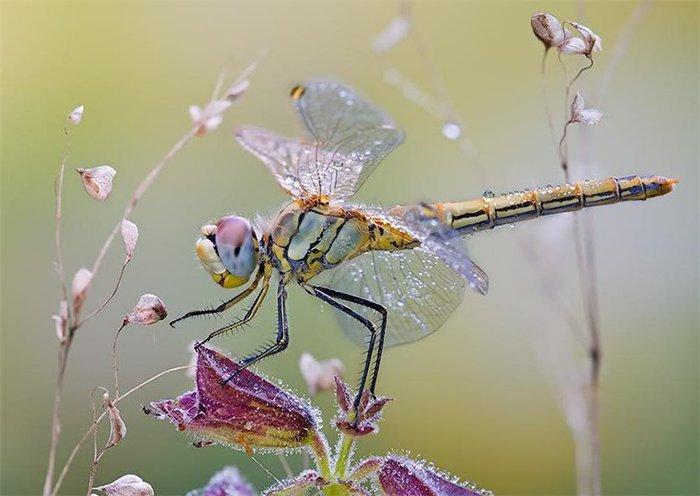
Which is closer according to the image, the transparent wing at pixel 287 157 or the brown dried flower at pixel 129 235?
the brown dried flower at pixel 129 235

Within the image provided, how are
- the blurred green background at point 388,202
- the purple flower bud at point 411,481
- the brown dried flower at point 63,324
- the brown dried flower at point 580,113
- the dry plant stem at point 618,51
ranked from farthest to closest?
1. the blurred green background at point 388,202
2. the dry plant stem at point 618,51
3. the purple flower bud at point 411,481
4. the brown dried flower at point 580,113
5. the brown dried flower at point 63,324

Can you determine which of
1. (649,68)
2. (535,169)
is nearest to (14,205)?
(535,169)

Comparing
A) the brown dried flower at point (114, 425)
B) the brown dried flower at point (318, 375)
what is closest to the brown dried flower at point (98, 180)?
the brown dried flower at point (114, 425)

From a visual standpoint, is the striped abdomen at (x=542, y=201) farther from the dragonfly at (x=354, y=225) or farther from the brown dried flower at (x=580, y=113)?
the brown dried flower at (x=580, y=113)

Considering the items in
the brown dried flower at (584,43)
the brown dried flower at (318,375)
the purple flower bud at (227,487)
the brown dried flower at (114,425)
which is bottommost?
the brown dried flower at (114,425)

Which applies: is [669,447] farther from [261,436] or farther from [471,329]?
[261,436]

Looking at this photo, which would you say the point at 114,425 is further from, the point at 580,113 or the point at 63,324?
the point at 580,113

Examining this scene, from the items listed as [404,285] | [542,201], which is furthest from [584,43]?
[404,285]

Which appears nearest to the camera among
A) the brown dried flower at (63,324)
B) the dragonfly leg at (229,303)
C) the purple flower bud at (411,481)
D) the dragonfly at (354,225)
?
the brown dried flower at (63,324)
